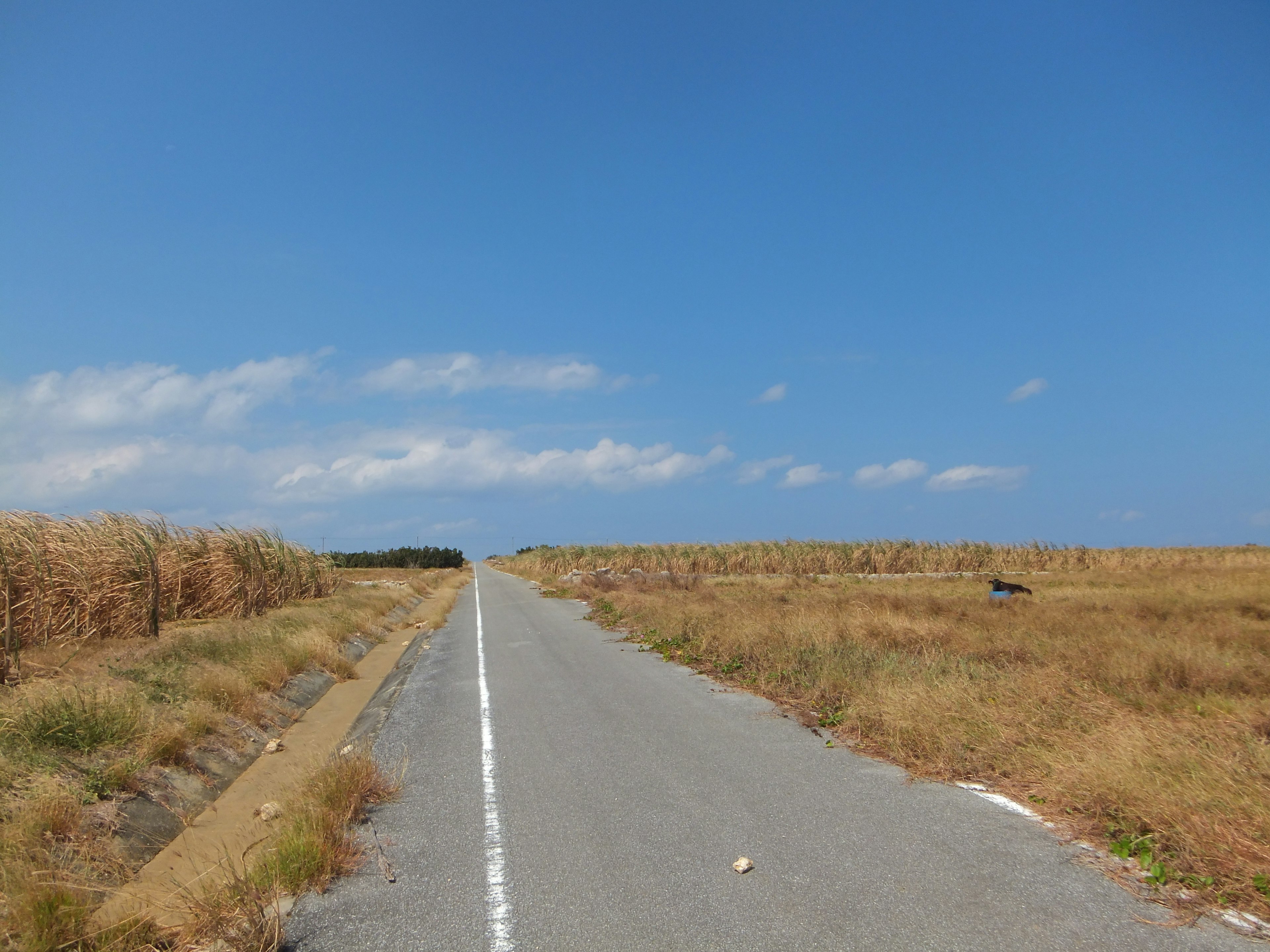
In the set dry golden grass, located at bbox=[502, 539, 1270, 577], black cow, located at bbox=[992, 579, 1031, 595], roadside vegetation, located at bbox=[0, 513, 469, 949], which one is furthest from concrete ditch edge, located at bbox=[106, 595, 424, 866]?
dry golden grass, located at bbox=[502, 539, 1270, 577]

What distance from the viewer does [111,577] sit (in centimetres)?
1691

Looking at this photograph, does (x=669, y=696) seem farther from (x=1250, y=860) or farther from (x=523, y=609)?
(x=523, y=609)

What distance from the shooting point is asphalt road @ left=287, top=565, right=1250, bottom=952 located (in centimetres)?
422

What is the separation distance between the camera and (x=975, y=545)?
53.0 meters

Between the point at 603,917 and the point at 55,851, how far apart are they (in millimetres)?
4227

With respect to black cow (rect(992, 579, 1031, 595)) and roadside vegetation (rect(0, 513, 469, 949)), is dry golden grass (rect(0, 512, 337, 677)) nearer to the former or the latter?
roadside vegetation (rect(0, 513, 469, 949))

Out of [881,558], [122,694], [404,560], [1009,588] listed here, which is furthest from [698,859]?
[404,560]

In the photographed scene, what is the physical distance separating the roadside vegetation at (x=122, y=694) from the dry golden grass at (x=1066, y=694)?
5.31 m

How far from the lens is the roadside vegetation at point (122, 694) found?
4.98 m

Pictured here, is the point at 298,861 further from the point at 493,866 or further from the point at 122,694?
the point at 122,694

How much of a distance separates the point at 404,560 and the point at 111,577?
11276 cm

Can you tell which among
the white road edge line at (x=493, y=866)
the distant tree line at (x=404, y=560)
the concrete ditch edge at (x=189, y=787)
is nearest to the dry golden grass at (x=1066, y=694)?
the white road edge line at (x=493, y=866)

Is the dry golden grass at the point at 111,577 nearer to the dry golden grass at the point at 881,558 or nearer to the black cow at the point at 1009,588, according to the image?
the black cow at the point at 1009,588

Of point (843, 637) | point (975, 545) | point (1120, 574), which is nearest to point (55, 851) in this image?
point (843, 637)
